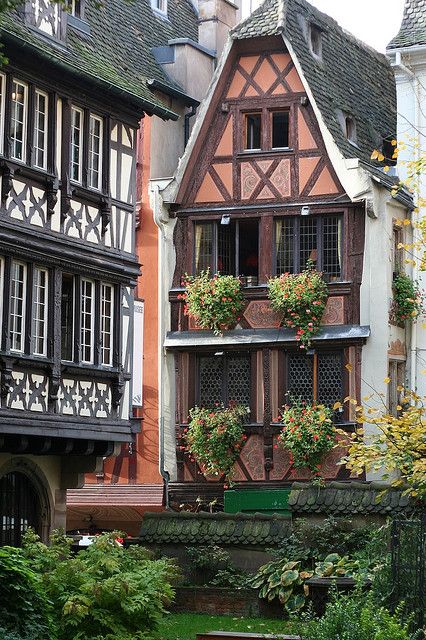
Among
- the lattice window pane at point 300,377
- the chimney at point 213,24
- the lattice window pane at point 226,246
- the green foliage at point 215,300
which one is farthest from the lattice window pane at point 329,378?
the chimney at point 213,24

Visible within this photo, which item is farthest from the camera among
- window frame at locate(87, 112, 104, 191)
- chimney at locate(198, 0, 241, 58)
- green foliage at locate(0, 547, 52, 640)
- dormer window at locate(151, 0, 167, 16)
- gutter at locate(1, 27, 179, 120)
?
dormer window at locate(151, 0, 167, 16)

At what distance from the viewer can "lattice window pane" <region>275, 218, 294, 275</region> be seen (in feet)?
112

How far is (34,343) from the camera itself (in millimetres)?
25531

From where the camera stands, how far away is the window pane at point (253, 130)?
34.8m

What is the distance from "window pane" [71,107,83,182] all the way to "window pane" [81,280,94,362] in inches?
74.3

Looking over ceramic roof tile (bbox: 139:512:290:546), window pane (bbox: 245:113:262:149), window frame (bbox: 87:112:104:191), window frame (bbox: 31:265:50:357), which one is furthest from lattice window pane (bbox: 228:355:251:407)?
window frame (bbox: 31:265:50:357)

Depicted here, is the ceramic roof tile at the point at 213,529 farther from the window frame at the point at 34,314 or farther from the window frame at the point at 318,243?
the window frame at the point at 318,243

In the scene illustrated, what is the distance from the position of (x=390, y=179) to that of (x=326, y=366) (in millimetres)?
4544

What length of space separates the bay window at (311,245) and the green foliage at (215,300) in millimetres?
1132

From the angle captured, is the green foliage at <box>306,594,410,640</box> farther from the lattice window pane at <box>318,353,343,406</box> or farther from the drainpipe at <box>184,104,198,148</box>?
the drainpipe at <box>184,104,198,148</box>

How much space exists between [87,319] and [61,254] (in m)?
1.65

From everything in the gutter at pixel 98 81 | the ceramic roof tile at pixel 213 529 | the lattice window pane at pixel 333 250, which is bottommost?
the ceramic roof tile at pixel 213 529

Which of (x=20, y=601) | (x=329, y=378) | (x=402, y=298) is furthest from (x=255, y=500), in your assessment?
(x=20, y=601)

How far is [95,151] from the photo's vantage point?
27906 mm
